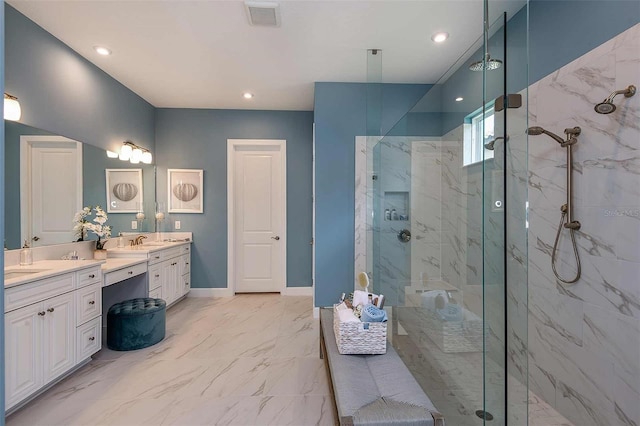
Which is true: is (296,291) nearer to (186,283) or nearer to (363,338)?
(186,283)

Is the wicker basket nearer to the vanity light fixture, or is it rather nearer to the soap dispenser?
the soap dispenser

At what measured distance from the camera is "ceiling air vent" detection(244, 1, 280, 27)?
2.24 metres

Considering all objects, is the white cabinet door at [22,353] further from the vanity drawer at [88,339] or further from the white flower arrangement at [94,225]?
the white flower arrangement at [94,225]

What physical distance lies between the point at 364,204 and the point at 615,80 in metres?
2.33

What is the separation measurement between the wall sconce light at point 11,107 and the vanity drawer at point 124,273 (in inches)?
54.4

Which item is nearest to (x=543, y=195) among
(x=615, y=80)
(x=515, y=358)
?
(x=615, y=80)

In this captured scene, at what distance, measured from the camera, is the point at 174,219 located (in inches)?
175

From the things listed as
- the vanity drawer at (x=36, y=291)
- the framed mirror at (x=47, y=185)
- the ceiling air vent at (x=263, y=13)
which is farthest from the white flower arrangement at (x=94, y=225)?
the ceiling air vent at (x=263, y=13)

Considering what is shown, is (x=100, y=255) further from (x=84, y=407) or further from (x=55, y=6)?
(x=55, y=6)

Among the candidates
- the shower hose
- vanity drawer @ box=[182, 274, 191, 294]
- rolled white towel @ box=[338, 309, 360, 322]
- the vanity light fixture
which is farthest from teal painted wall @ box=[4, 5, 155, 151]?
the shower hose

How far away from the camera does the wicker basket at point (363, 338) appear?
5.85ft

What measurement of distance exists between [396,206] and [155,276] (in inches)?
110

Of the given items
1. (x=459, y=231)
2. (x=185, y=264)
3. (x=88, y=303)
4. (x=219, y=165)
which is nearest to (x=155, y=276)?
(x=185, y=264)

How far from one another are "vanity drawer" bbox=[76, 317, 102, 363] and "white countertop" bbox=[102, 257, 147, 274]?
41 cm
